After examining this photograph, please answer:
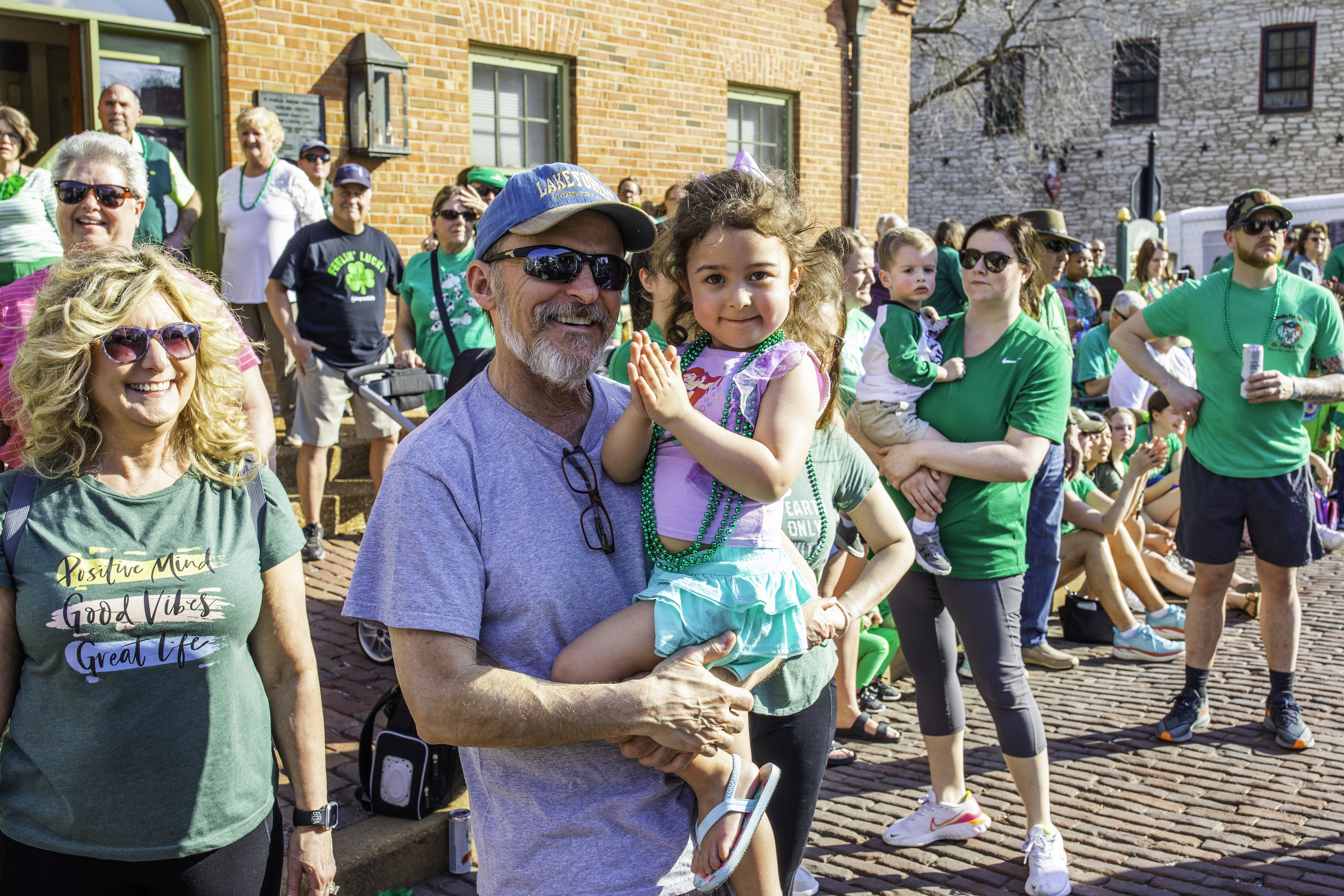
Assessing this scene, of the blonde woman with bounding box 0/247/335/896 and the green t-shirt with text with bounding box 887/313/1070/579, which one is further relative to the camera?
the green t-shirt with text with bounding box 887/313/1070/579

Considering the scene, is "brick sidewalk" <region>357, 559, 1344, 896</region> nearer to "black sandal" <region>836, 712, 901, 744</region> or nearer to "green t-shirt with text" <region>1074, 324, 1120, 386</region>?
"black sandal" <region>836, 712, 901, 744</region>

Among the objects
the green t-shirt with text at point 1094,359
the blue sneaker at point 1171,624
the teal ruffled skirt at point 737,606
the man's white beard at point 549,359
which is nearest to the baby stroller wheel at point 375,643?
the teal ruffled skirt at point 737,606

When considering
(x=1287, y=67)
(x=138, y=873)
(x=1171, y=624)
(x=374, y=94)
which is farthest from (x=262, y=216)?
(x=1287, y=67)

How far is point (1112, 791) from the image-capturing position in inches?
197

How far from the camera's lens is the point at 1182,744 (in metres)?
5.49

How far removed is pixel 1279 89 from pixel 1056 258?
2668 cm

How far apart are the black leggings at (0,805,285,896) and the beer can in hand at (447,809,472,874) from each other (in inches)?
59.4

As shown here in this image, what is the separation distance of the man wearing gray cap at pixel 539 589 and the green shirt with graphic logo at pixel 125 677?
1.79ft

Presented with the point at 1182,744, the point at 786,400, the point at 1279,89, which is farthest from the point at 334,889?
the point at 1279,89

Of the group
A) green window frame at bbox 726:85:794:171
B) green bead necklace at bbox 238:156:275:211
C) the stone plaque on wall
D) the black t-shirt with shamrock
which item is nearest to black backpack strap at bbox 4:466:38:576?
the black t-shirt with shamrock

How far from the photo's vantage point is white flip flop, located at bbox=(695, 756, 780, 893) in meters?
2.24

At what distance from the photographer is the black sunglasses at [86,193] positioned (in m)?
3.85

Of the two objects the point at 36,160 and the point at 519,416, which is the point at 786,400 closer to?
the point at 519,416

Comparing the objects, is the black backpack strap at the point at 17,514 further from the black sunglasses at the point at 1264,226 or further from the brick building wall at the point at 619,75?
the brick building wall at the point at 619,75
